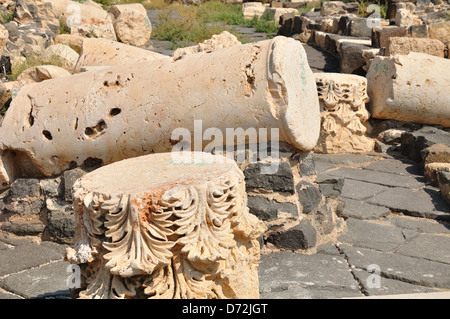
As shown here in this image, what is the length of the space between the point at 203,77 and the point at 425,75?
3627 millimetres

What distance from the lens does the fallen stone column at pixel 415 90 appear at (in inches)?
241

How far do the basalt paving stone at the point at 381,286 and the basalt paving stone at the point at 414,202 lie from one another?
1.34m

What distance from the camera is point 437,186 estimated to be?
16.0ft

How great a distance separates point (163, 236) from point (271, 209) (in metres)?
1.43

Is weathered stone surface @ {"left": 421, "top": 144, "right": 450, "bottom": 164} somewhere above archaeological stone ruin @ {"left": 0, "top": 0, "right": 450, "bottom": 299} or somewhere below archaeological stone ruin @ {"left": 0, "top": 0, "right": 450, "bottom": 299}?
below

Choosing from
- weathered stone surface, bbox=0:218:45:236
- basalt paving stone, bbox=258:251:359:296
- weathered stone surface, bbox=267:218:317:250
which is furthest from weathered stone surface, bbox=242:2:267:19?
basalt paving stone, bbox=258:251:359:296

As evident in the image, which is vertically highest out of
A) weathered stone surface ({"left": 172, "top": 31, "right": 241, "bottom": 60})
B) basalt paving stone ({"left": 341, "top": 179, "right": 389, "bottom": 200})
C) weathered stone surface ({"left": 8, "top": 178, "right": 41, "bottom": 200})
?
weathered stone surface ({"left": 172, "top": 31, "right": 241, "bottom": 60})

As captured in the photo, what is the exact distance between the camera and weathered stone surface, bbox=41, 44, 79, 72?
7066mm

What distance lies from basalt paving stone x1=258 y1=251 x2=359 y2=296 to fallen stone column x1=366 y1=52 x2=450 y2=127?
337cm

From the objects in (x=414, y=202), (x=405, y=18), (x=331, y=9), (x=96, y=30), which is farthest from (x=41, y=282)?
(x=331, y=9)

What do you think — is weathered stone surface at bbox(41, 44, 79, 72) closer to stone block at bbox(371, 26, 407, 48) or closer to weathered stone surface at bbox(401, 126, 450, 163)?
weathered stone surface at bbox(401, 126, 450, 163)

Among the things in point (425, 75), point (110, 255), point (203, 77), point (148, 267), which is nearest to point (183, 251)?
point (148, 267)

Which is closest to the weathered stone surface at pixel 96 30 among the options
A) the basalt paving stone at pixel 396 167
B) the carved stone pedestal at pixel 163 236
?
the basalt paving stone at pixel 396 167
